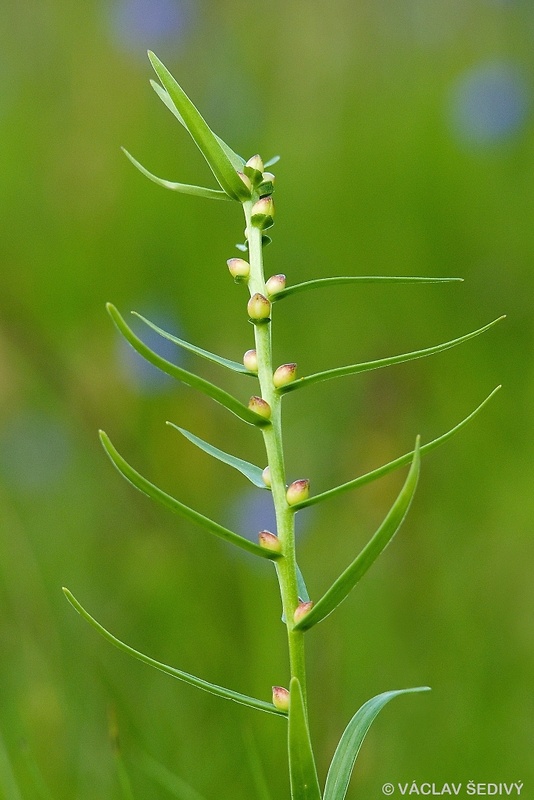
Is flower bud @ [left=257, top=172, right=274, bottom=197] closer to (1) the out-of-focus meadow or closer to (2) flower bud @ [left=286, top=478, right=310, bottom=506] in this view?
(2) flower bud @ [left=286, top=478, right=310, bottom=506]

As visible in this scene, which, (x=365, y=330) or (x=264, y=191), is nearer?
(x=264, y=191)

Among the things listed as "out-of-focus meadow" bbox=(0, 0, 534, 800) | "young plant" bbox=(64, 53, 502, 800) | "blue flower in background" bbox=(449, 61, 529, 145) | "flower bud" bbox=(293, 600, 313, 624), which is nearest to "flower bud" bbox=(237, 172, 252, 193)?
"young plant" bbox=(64, 53, 502, 800)

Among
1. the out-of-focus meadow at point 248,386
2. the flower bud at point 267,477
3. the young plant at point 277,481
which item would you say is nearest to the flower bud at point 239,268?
the young plant at point 277,481

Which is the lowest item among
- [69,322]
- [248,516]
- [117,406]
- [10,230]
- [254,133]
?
[248,516]

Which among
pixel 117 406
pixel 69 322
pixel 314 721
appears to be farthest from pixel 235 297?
pixel 314 721

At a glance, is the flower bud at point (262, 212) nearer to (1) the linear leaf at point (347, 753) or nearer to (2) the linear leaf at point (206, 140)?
(2) the linear leaf at point (206, 140)

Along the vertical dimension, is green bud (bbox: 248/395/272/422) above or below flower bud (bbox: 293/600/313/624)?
above

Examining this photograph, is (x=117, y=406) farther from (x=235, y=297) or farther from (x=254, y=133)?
(x=254, y=133)
